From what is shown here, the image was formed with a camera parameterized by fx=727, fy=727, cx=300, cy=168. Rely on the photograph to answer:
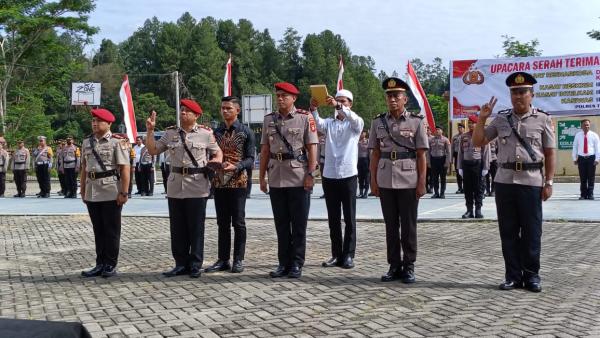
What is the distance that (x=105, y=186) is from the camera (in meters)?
7.65

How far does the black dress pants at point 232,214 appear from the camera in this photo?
777 cm

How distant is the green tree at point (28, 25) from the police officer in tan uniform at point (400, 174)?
36.3 meters

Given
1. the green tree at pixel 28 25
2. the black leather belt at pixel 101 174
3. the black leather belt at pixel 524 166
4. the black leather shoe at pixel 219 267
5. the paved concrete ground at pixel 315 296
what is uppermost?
the green tree at pixel 28 25

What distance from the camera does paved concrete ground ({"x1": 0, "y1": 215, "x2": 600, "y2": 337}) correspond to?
544 cm

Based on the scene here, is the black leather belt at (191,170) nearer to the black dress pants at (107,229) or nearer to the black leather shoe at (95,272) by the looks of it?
the black dress pants at (107,229)

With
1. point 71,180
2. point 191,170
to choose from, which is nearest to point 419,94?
point 191,170

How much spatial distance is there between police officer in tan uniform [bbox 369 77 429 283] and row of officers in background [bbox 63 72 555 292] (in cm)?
1

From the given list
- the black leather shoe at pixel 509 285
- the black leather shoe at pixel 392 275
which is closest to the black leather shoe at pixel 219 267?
the black leather shoe at pixel 392 275

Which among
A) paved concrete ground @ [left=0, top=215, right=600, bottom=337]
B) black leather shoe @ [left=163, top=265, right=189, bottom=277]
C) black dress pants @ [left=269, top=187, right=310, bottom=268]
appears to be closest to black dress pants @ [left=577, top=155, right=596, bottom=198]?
paved concrete ground @ [left=0, top=215, right=600, bottom=337]

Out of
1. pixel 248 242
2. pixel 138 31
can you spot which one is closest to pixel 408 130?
pixel 248 242

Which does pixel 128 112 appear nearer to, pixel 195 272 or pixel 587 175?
pixel 587 175

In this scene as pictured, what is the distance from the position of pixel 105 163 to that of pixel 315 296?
2783 mm

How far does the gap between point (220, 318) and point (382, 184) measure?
2.32 meters

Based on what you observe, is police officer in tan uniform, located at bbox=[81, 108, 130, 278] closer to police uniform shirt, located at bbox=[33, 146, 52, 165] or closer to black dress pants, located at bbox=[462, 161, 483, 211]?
black dress pants, located at bbox=[462, 161, 483, 211]
